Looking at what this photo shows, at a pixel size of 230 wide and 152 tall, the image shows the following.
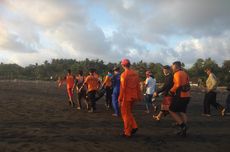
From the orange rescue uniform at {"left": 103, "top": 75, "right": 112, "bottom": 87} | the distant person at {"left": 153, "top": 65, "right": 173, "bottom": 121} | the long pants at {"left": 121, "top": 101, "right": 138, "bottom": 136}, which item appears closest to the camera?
the long pants at {"left": 121, "top": 101, "right": 138, "bottom": 136}

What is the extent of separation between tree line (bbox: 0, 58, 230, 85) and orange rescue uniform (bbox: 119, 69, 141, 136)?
5050cm

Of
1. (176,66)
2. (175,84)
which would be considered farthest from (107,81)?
(175,84)

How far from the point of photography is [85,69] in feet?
305

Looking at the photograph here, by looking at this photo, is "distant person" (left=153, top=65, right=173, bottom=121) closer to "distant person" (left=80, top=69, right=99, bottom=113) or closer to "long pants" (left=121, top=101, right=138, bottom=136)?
"long pants" (left=121, top=101, right=138, bottom=136)

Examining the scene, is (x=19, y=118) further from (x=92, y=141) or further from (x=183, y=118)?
(x=183, y=118)

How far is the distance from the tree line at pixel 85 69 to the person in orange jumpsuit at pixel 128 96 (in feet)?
166

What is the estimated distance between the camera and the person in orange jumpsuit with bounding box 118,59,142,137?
29.2 feet

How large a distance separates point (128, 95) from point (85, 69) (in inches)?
3317

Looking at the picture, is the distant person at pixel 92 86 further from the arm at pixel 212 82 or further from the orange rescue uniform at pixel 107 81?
the arm at pixel 212 82

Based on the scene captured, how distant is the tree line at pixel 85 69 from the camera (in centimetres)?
6694

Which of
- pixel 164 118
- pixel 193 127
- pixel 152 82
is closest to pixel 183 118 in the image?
pixel 193 127

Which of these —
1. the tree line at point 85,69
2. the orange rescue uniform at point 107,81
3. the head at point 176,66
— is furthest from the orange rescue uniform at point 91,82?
the tree line at point 85,69

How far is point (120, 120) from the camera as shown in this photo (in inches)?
469

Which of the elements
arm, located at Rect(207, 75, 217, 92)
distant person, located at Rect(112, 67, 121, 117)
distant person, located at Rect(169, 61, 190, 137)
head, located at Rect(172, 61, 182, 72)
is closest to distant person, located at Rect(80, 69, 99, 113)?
distant person, located at Rect(112, 67, 121, 117)
